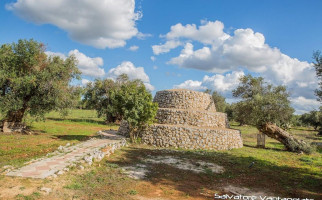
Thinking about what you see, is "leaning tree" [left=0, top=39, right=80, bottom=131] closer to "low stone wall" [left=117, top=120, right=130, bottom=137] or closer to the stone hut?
"low stone wall" [left=117, top=120, right=130, bottom=137]

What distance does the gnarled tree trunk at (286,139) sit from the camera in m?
19.3

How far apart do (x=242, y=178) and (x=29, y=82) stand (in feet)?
59.7

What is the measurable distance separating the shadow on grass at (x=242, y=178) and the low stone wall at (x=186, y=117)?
5835mm

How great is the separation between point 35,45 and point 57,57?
2141mm

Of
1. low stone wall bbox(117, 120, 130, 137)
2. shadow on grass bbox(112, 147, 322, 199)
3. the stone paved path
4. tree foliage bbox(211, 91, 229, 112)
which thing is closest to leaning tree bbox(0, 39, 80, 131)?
low stone wall bbox(117, 120, 130, 137)

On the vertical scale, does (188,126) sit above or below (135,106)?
below

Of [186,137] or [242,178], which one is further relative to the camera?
[186,137]

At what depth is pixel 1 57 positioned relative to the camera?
1941cm

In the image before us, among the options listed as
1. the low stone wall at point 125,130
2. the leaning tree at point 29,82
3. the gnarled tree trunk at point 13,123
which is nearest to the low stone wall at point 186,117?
the low stone wall at point 125,130

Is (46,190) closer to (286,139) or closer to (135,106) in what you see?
(135,106)

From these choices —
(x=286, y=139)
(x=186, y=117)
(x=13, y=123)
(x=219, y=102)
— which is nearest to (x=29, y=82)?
(x=13, y=123)

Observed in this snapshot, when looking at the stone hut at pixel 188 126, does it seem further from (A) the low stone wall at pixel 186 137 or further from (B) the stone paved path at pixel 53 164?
(B) the stone paved path at pixel 53 164

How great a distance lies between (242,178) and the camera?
34.6ft

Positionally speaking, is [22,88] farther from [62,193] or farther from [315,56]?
[315,56]
